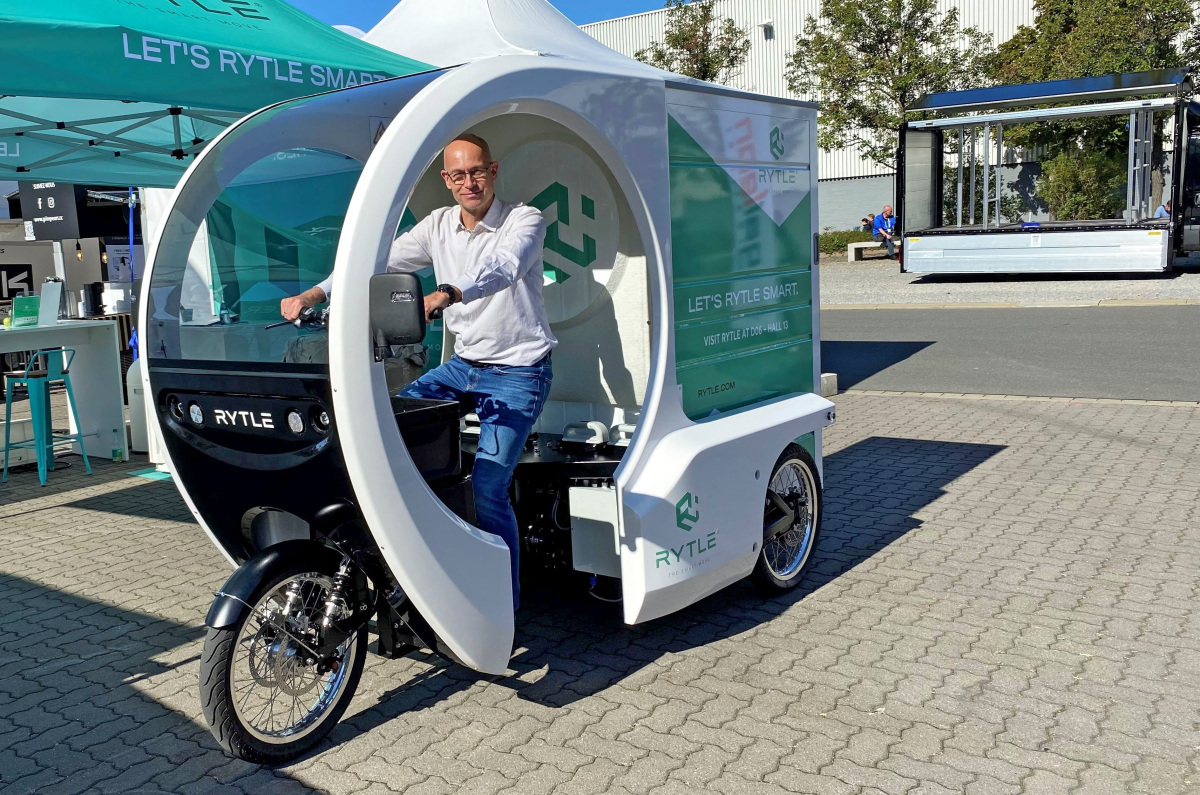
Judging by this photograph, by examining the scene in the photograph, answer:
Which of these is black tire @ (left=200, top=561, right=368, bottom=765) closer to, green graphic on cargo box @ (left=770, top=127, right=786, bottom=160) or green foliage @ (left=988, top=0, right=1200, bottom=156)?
green graphic on cargo box @ (left=770, top=127, right=786, bottom=160)

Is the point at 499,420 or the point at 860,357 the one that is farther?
the point at 860,357

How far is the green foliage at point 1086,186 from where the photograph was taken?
26.0 m

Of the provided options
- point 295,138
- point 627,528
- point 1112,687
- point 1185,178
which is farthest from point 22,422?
point 1185,178

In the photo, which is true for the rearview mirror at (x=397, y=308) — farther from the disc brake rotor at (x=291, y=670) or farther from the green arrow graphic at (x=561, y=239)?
the green arrow graphic at (x=561, y=239)

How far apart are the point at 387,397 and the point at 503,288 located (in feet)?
2.01

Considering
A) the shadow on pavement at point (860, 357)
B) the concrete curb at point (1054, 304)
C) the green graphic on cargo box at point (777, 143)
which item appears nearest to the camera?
the green graphic on cargo box at point (777, 143)

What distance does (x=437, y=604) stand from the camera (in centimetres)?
339

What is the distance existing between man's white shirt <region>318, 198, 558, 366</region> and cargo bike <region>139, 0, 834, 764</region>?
33cm

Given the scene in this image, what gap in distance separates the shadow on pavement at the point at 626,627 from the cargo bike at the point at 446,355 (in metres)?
0.21

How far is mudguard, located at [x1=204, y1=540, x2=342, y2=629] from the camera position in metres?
3.22

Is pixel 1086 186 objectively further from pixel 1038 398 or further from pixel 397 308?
pixel 397 308

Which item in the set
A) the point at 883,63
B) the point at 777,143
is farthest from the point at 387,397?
the point at 883,63

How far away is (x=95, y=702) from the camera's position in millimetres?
3980

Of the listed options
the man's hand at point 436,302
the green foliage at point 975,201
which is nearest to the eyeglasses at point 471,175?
the man's hand at point 436,302
